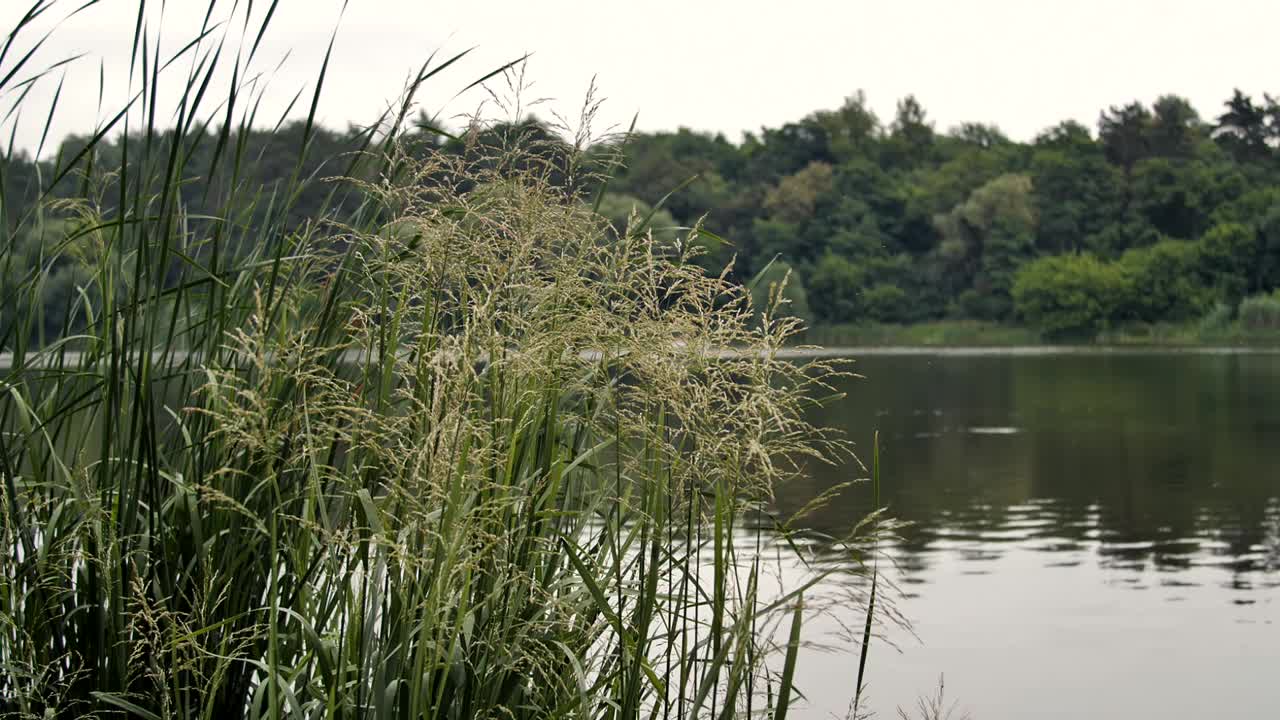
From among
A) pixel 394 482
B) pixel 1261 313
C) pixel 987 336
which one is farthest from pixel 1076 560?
pixel 987 336

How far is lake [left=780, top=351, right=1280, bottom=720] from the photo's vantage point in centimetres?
585

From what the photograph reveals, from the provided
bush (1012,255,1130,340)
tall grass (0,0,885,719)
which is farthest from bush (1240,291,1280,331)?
tall grass (0,0,885,719)

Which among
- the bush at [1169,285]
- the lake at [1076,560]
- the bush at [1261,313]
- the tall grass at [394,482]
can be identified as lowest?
the lake at [1076,560]

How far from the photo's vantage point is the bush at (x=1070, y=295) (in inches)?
2336

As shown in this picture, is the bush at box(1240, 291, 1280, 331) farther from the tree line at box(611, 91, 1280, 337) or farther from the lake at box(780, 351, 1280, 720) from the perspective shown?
the lake at box(780, 351, 1280, 720)

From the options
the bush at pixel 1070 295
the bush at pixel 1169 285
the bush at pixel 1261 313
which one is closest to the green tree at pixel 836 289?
the bush at pixel 1070 295

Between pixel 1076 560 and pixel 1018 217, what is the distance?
2334 inches

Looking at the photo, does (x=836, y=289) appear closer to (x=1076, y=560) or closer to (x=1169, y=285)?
(x=1169, y=285)

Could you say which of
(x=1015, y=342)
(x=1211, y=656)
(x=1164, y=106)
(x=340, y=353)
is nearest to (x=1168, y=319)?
(x=1015, y=342)

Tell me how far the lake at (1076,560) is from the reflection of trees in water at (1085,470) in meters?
0.04

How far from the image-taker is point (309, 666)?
2129 mm

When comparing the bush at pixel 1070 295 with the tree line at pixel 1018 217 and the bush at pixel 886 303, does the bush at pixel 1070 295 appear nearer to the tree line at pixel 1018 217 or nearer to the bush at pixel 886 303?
the tree line at pixel 1018 217

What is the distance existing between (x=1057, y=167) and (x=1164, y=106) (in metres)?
9.85

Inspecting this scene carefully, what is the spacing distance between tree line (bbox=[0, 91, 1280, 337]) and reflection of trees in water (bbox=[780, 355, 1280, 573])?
102 feet
